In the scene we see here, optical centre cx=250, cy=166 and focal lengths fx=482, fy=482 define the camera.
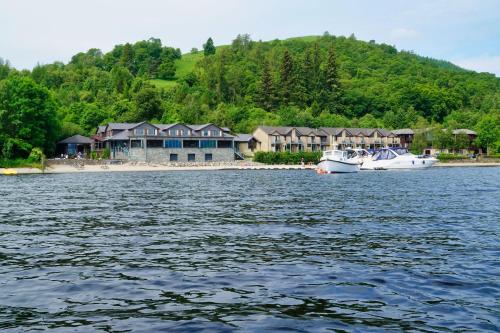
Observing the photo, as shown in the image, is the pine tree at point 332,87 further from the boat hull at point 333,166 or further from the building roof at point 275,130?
the boat hull at point 333,166

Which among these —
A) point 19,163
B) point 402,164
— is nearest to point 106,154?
point 19,163

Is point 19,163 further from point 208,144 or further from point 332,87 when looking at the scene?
point 332,87

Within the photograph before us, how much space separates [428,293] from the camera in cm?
1063

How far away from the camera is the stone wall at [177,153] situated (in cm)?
9481

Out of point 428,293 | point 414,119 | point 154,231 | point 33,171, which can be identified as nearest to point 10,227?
point 154,231

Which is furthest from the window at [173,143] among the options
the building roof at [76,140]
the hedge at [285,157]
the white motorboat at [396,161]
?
the white motorboat at [396,161]

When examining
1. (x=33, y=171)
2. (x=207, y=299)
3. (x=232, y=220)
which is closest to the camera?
(x=207, y=299)

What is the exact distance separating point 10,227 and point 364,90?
174m

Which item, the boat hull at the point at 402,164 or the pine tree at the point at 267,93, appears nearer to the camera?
the boat hull at the point at 402,164

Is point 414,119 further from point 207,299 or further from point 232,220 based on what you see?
point 207,299

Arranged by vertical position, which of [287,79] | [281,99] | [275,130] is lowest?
[275,130]

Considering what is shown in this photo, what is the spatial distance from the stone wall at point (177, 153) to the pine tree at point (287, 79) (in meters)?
65.0

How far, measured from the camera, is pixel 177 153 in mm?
98312

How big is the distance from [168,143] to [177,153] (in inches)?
108
